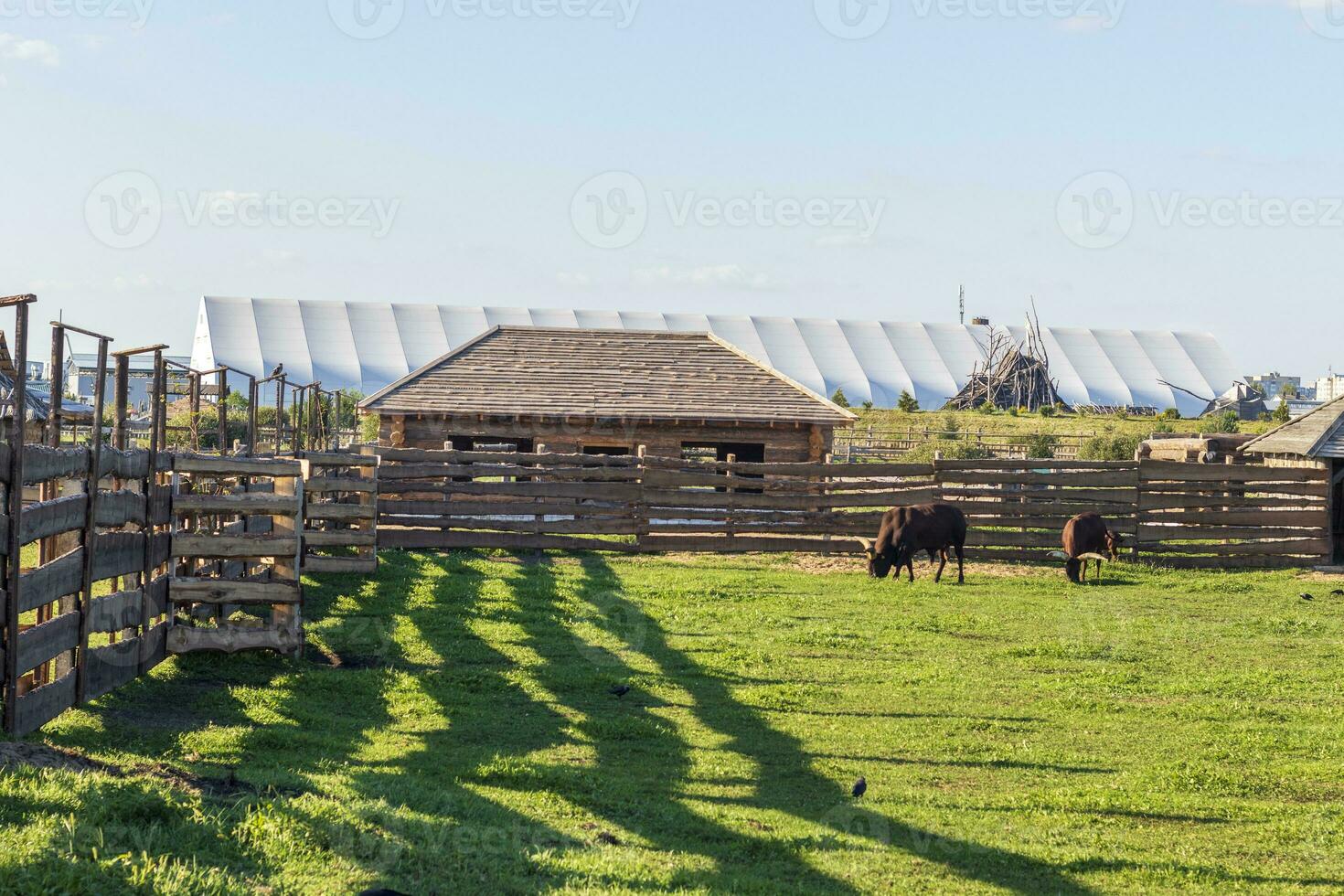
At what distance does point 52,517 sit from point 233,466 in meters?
3.08

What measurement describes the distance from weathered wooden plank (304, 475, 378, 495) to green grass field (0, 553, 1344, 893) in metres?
1.27

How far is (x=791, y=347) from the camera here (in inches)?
2849

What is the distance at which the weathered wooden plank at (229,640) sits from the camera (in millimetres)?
10125

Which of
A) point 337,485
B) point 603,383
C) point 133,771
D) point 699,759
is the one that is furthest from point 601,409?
point 133,771

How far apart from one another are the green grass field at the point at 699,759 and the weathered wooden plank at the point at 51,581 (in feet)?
2.58

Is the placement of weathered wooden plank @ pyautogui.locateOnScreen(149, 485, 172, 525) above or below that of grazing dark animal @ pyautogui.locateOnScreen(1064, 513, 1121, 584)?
above

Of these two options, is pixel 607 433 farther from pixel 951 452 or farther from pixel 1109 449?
pixel 1109 449

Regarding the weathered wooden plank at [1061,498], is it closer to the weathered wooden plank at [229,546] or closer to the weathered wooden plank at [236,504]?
the weathered wooden plank at [236,504]

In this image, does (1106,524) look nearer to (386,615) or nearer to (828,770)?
(386,615)

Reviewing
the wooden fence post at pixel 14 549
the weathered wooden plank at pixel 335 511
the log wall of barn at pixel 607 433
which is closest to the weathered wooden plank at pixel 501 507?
the weathered wooden plank at pixel 335 511

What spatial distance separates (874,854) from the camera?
6270mm

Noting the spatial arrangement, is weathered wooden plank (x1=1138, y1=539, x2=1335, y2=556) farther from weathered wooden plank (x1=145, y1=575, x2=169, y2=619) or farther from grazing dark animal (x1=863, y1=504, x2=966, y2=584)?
weathered wooden plank (x1=145, y1=575, x2=169, y2=619)

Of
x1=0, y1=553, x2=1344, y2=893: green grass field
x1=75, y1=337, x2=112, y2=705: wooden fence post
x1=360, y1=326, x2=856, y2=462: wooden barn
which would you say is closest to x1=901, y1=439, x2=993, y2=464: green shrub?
x1=360, y1=326, x2=856, y2=462: wooden barn

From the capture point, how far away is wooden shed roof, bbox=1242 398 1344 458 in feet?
68.2
